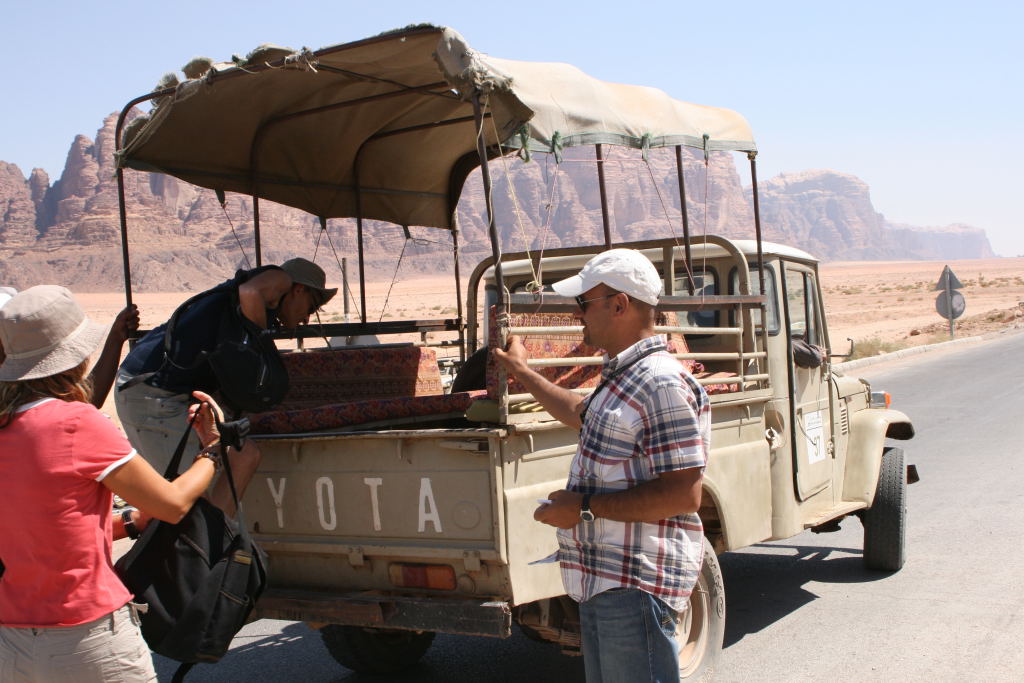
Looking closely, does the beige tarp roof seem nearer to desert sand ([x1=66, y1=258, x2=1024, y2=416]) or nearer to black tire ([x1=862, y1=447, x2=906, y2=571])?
black tire ([x1=862, y1=447, x2=906, y2=571])

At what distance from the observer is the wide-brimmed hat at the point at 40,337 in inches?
107

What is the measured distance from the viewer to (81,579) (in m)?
2.65

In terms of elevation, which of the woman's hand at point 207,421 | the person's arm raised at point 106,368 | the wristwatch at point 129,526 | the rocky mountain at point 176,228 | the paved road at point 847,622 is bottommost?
the paved road at point 847,622

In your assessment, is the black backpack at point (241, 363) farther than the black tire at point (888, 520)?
No

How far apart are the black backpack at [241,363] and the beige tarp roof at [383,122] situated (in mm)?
1153

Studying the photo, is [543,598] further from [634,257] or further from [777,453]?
[777,453]

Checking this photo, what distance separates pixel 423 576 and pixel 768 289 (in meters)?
2.99

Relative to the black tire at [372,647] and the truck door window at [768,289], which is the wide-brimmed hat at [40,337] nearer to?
the black tire at [372,647]

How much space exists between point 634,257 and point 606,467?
583mm

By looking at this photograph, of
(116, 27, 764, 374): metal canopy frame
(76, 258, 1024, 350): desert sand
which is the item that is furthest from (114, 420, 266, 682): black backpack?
(76, 258, 1024, 350): desert sand

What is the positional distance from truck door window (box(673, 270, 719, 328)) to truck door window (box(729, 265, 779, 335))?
13 centimetres

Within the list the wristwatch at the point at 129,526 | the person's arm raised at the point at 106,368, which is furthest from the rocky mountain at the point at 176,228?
the wristwatch at the point at 129,526

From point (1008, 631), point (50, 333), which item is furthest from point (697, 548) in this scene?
point (1008, 631)

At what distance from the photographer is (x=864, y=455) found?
6496 millimetres
